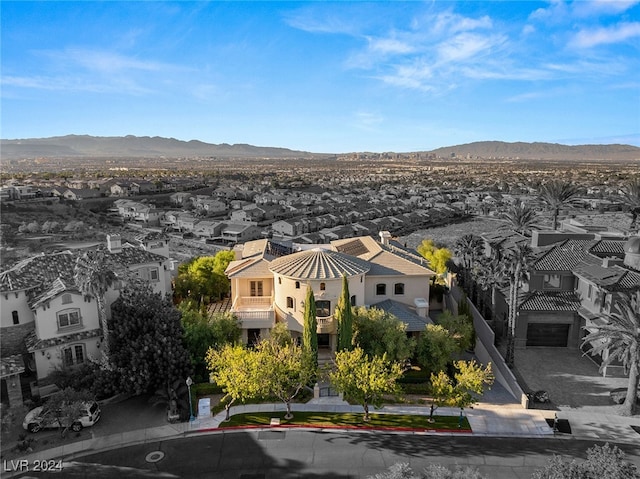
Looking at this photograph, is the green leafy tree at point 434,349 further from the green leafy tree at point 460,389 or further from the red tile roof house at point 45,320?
the red tile roof house at point 45,320

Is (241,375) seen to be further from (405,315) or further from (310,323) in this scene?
(405,315)

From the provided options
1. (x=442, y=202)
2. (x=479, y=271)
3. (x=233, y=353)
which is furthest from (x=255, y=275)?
(x=442, y=202)

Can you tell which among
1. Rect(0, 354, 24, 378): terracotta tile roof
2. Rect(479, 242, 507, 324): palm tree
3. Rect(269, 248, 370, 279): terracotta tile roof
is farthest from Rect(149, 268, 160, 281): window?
Rect(479, 242, 507, 324): palm tree

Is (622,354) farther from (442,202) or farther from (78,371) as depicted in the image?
(442,202)

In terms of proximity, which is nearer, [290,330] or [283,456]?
[283,456]

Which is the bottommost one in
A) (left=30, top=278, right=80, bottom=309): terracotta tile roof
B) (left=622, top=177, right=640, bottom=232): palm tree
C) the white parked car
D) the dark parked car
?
the dark parked car

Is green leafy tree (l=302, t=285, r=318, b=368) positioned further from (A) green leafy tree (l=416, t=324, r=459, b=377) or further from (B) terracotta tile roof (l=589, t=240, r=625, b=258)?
(B) terracotta tile roof (l=589, t=240, r=625, b=258)
